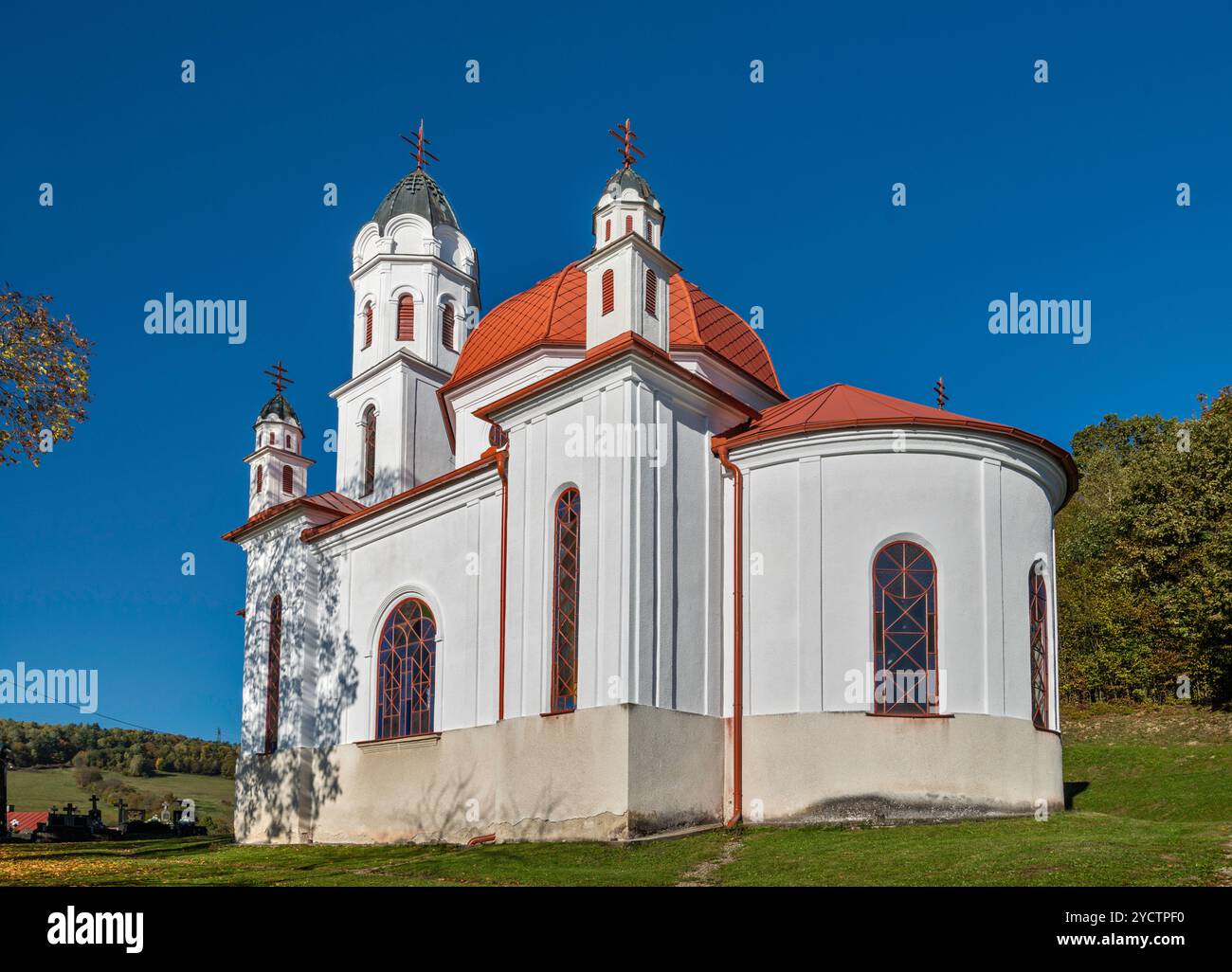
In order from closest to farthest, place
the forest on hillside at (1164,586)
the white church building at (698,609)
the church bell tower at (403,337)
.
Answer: the white church building at (698,609), the church bell tower at (403,337), the forest on hillside at (1164,586)

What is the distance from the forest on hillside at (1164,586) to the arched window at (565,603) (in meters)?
18.4

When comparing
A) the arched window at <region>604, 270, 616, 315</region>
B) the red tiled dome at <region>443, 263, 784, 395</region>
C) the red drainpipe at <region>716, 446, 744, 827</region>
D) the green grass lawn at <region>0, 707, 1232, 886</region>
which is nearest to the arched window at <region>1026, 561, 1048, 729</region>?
the green grass lawn at <region>0, 707, 1232, 886</region>

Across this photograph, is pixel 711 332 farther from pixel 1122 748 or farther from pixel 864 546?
pixel 1122 748

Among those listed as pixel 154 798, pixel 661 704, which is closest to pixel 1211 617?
pixel 661 704

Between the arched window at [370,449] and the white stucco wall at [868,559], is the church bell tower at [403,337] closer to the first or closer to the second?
the arched window at [370,449]

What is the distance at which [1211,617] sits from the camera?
2972 centimetres

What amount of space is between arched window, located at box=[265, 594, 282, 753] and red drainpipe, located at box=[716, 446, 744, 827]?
10975 millimetres

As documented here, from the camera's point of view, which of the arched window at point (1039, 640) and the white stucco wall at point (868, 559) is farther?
the arched window at point (1039, 640)

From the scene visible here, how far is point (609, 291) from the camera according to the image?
20000mm

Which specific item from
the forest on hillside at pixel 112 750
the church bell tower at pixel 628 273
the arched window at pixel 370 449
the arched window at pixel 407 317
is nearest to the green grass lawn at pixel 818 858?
the church bell tower at pixel 628 273

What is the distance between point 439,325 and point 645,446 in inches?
493

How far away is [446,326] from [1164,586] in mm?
20260

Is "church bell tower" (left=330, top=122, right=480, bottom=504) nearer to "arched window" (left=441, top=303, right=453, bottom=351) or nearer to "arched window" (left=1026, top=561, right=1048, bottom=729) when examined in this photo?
"arched window" (left=441, top=303, right=453, bottom=351)

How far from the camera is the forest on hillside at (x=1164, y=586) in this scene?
3048cm
